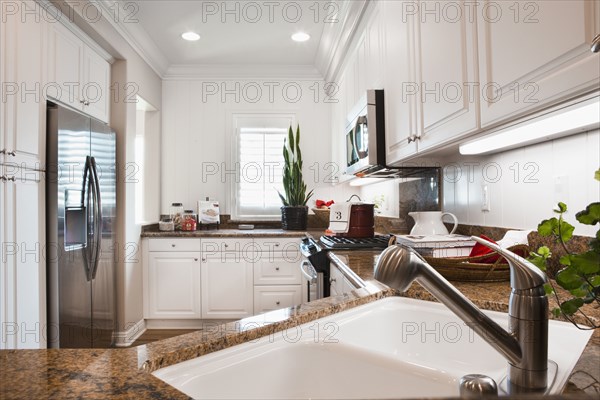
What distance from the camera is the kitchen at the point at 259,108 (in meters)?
1.04

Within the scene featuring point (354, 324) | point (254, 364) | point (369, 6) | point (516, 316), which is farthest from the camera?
point (369, 6)

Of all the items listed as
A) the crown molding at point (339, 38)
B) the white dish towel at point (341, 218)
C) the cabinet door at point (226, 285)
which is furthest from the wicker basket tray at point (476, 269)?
the cabinet door at point (226, 285)

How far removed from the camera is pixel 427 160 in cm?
204

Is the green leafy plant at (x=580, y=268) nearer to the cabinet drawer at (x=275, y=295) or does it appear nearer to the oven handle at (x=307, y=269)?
the oven handle at (x=307, y=269)

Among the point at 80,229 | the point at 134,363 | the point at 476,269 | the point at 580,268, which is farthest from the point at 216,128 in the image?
the point at 580,268

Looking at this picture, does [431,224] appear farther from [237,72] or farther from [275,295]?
[237,72]

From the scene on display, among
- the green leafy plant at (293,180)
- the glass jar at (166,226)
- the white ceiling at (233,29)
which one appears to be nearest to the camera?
the white ceiling at (233,29)

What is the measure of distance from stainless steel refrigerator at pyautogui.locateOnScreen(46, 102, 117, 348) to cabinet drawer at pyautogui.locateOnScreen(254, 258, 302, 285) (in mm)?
1192

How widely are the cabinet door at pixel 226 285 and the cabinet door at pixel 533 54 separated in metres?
2.82

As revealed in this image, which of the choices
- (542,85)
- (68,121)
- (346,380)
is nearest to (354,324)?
(346,380)

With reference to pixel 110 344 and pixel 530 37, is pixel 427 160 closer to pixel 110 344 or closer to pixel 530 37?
pixel 530 37

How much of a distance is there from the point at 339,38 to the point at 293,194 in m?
1.48

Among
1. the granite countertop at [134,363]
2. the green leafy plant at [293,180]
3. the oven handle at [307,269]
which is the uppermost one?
the green leafy plant at [293,180]

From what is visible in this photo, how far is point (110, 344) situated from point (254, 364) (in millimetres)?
2823
